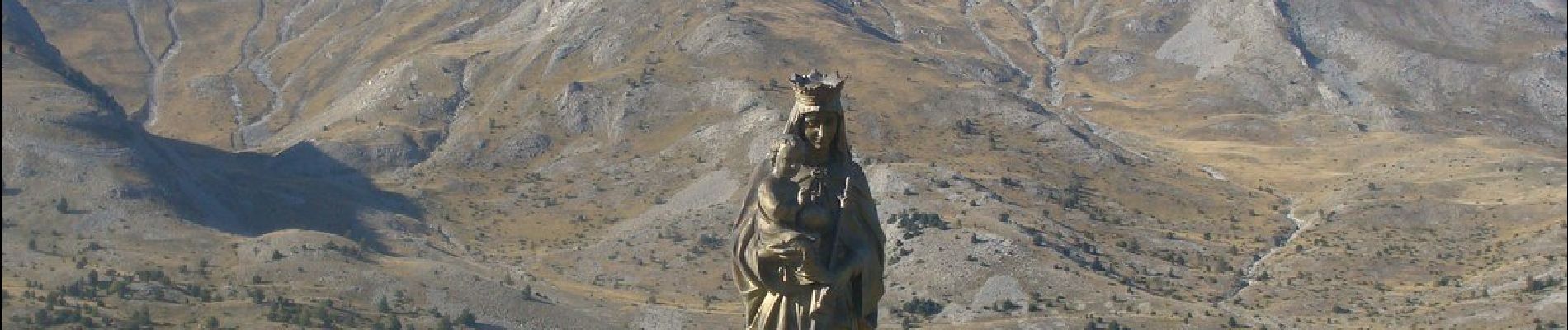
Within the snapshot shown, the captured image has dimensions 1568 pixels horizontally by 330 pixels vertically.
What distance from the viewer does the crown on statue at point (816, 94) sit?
16.6 meters

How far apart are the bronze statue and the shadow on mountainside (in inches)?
3221

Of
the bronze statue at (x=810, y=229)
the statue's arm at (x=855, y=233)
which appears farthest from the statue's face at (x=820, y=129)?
the statue's arm at (x=855, y=233)

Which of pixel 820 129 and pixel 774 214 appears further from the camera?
pixel 820 129

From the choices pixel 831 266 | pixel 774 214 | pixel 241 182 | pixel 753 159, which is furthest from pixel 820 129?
pixel 241 182

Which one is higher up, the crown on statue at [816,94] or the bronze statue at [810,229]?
the crown on statue at [816,94]

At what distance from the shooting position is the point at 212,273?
276 ft

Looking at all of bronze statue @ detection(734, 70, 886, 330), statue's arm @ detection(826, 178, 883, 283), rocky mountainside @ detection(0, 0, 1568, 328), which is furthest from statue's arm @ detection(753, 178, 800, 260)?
rocky mountainside @ detection(0, 0, 1568, 328)

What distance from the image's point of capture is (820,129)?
656 inches

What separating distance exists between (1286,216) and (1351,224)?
5903mm

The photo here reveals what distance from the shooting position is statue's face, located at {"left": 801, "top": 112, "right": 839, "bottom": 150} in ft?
54.6

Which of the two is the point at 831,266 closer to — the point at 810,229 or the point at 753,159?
the point at 810,229

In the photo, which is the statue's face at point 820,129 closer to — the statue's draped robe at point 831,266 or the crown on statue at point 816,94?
→ the crown on statue at point 816,94

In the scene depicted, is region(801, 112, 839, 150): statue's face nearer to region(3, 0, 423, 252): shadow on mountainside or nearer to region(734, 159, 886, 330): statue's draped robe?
region(734, 159, 886, 330): statue's draped robe

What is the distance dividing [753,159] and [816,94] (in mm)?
95334
